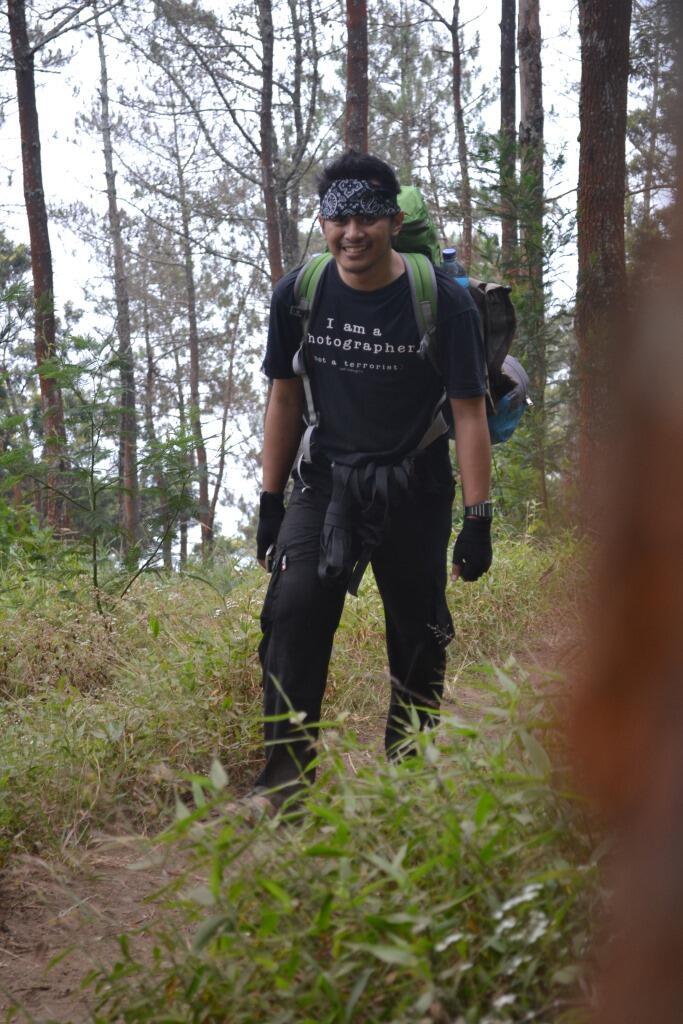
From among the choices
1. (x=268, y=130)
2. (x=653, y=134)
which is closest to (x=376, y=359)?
(x=653, y=134)

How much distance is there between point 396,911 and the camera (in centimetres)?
193

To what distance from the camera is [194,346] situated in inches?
1399

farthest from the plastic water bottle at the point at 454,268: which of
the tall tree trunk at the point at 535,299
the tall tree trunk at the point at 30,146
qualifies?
the tall tree trunk at the point at 30,146

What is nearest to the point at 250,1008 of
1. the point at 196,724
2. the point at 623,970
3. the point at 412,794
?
the point at 412,794

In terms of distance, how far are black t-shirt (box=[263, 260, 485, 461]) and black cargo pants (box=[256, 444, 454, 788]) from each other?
19 centimetres

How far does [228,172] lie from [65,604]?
25.9m

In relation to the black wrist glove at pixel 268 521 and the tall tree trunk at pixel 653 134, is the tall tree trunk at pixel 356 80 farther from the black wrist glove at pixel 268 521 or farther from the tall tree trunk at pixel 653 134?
the tall tree trunk at pixel 653 134

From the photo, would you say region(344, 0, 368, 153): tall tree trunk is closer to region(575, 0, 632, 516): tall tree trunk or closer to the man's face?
region(575, 0, 632, 516): tall tree trunk

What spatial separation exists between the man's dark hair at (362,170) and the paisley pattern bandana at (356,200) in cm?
2

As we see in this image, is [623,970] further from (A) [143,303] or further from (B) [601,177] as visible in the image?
(A) [143,303]

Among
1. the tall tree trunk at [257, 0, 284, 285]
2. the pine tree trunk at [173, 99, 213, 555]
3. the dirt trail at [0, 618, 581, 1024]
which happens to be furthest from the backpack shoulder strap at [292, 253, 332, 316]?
the pine tree trunk at [173, 99, 213, 555]

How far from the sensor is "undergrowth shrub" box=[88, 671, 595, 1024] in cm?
177

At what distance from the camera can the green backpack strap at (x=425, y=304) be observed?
366cm

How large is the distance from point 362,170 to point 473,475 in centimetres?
110
